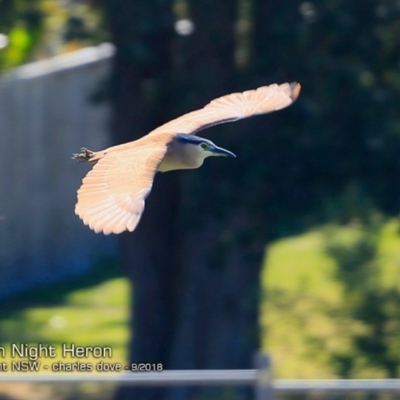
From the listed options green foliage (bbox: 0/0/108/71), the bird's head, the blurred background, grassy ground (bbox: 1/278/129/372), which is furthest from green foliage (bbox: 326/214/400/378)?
grassy ground (bbox: 1/278/129/372)

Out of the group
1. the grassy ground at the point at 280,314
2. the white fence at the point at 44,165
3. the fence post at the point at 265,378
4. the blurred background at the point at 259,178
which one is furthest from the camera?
the white fence at the point at 44,165

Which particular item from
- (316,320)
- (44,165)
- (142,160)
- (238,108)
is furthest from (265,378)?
(44,165)

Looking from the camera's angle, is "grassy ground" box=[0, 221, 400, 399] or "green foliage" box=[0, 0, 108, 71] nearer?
"green foliage" box=[0, 0, 108, 71]

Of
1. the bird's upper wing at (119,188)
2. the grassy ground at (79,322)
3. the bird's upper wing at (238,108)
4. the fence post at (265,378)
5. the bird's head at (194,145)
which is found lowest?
the fence post at (265,378)

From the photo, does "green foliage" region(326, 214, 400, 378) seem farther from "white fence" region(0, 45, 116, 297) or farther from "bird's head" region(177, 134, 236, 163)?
"white fence" region(0, 45, 116, 297)

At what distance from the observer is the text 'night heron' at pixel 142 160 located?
9.39ft

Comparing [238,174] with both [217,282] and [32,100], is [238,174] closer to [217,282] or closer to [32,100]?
[217,282]

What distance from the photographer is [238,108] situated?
439cm

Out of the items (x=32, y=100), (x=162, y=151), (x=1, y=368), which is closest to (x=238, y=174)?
(x=1, y=368)

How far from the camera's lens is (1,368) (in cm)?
530

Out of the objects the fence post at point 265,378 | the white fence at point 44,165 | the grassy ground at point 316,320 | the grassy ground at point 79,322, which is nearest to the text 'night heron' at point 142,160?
the fence post at point 265,378

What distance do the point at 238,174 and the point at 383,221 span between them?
76 cm

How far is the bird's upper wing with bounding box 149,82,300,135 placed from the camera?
4195 mm

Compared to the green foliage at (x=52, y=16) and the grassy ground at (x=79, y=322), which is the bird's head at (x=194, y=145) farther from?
the grassy ground at (x=79, y=322)
